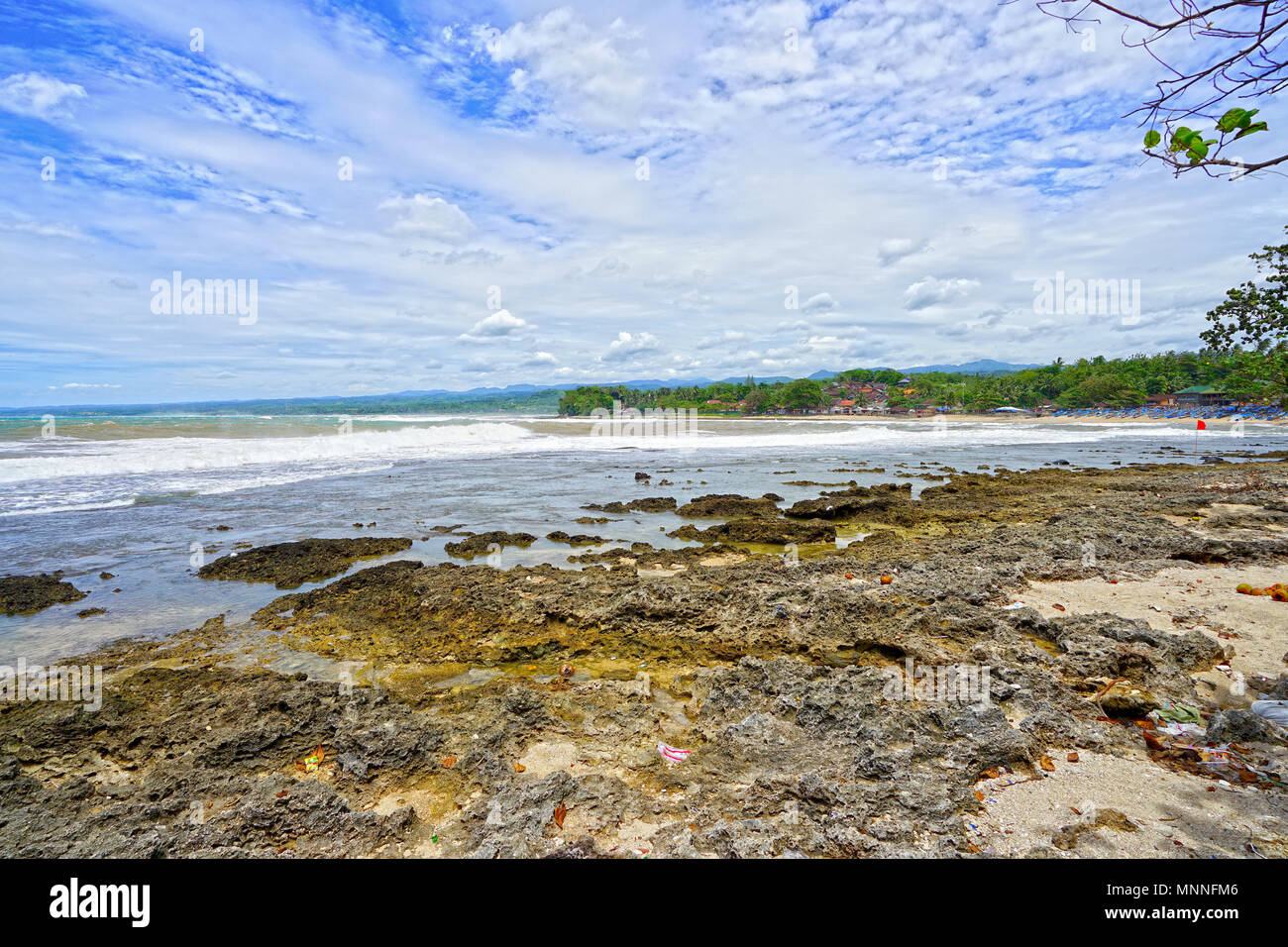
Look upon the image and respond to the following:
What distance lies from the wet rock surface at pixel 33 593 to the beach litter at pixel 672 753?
8.76 metres

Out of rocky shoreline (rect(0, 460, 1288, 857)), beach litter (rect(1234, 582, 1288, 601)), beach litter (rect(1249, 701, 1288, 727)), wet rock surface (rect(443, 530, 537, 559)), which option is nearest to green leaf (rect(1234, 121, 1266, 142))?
rocky shoreline (rect(0, 460, 1288, 857))

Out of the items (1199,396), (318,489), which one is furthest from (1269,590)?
(1199,396)

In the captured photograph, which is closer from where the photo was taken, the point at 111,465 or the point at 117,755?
the point at 117,755

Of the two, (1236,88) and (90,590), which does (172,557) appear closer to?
(90,590)

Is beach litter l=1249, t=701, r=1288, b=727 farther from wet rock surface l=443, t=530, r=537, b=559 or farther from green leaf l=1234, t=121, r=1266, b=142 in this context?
wet rock surface l=443, t=530, r=537, b=559

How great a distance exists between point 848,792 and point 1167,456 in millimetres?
32546

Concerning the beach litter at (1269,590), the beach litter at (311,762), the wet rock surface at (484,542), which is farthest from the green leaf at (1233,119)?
the wet rock surface at (484,542)

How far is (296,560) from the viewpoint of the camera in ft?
32.4

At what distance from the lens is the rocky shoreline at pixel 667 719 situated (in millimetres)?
3238

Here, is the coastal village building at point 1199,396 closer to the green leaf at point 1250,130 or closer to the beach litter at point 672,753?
the green leaf at point 1250,130

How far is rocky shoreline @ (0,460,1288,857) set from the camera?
3238mm
